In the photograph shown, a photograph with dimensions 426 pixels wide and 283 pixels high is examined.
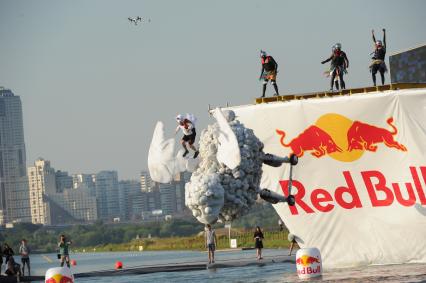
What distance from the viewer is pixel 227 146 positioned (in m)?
24.7

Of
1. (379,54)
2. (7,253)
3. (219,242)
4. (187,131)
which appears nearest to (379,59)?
(379,54)

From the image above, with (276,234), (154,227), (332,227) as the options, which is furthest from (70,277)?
(154,227)

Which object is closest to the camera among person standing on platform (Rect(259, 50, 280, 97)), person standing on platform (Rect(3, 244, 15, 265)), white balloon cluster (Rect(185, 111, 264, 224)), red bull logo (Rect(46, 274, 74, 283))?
white balloon cluster (Rect(185, 111, 264, 224))

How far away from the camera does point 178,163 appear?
25.3m

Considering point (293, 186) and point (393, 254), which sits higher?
point (293, 186)

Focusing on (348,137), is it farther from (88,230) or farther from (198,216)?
(88,230)

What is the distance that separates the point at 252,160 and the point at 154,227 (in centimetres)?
12597

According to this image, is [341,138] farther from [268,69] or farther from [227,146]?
[227,146]

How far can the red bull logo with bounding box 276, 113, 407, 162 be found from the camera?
3300cm

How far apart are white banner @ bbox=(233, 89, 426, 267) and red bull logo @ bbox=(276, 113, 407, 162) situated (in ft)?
0.09

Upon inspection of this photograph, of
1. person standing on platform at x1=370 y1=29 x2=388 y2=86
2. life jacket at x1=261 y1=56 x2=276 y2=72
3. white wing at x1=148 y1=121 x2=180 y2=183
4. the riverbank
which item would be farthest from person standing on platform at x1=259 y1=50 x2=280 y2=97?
the riverbank

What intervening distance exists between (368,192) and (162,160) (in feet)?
30.8

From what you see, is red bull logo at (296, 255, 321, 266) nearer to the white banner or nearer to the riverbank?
the white banner

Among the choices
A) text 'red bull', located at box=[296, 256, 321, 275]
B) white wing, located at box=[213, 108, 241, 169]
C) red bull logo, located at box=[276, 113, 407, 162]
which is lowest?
text 'red bull', located at box=[296, 256, 321, 275]
